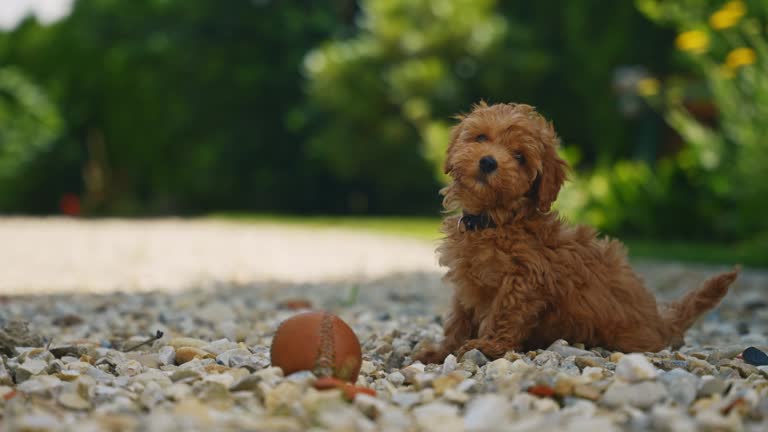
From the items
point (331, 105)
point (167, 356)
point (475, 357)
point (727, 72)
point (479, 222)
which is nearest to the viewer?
point (475, 357)

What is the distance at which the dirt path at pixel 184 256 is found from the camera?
27.8ft

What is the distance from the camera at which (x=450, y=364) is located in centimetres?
368

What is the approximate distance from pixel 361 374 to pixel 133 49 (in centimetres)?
2068

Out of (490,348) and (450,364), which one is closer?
(450,364)

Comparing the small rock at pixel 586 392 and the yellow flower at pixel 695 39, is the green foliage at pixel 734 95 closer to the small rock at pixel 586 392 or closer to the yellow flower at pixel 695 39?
the yellow flower at pixel 695 39

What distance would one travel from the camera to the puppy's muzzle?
3.64 metres

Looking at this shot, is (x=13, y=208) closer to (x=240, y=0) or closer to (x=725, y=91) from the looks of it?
(x=240, y=0)

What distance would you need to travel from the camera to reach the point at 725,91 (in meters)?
9.47

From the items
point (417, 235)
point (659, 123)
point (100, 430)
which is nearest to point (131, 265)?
point (417, 235)

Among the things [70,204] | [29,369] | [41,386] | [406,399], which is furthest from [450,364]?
[70,204]

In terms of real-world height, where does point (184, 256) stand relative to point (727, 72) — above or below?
below

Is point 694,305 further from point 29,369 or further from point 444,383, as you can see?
point 29,369

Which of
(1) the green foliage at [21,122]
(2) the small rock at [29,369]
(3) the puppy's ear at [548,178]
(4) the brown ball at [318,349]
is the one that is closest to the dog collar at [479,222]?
(3) the puppy's ear at [548,178]

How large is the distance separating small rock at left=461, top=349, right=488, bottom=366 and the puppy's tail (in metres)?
1.11
